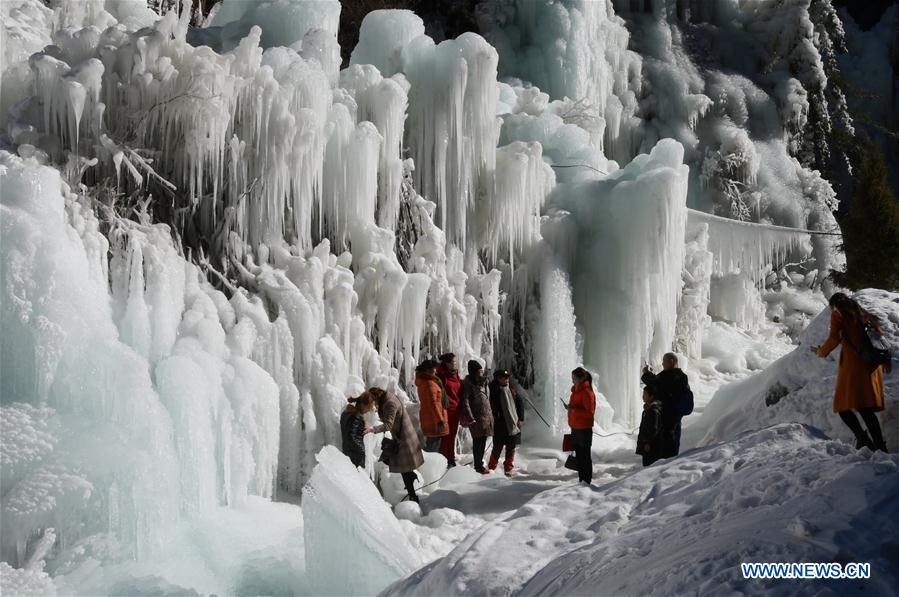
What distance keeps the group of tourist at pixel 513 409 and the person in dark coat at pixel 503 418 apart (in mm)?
10

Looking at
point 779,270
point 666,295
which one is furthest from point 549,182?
point 779,270

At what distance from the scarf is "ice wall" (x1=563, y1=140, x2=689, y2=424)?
314 cm

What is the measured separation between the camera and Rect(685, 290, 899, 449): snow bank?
8.45 m

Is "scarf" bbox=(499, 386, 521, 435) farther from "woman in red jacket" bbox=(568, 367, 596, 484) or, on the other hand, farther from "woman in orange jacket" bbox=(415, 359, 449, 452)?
"woman in red jacket" bbox=(568, 367, 596, 484)

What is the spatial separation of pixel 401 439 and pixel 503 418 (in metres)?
1.57

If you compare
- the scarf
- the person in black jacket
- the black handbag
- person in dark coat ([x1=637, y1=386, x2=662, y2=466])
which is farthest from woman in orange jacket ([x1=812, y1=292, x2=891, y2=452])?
the person in black jacket

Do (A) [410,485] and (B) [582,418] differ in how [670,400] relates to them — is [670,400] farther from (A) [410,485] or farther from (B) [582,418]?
(A) [410,485]

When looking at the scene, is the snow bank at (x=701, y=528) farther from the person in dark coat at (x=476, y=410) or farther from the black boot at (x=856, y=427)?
the person in dark coat at (x=476, y=410)

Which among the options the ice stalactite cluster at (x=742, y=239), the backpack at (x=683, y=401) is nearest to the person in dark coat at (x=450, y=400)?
the backpack at (x=683, y=401)

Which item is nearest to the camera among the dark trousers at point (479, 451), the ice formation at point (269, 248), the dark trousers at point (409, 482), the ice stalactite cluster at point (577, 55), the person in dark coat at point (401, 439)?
the ice formation at point (269, 248)

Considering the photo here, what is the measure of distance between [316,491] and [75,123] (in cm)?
434

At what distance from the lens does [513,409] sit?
10148 mm

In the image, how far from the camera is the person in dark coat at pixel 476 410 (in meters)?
10.1

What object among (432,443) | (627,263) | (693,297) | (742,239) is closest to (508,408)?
(432,443)
